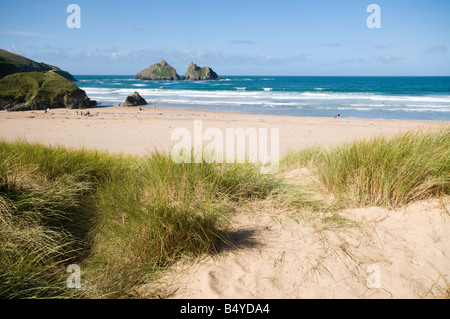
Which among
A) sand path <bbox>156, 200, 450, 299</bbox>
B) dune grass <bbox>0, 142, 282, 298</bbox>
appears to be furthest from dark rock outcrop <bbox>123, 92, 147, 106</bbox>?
sand path <bbox>156, 200, 450, 299</bbox>

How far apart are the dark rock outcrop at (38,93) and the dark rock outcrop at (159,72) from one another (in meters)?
81.4

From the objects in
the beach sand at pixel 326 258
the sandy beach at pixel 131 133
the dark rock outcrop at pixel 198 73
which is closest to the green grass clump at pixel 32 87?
the sandy beach at pixel 131 133

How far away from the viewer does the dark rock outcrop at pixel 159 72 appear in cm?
9994

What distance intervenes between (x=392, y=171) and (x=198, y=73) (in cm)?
10531

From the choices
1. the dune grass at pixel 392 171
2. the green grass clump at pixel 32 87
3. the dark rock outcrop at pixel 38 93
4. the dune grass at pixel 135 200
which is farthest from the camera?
the green grass clump at pixel 32 87

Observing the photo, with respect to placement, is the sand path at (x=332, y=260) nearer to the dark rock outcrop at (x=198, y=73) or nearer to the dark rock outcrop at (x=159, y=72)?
the dark rock outcrop at (x=159, y=72)

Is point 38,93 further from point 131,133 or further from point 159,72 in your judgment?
point 159,72

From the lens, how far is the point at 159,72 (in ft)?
335

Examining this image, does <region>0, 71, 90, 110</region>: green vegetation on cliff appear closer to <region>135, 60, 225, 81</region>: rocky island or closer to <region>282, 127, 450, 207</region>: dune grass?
<region>282, 127, 450, 207</region>: dune grass

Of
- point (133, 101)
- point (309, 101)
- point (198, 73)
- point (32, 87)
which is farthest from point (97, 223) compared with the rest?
point (198, 73)

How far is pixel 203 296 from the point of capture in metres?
2.27

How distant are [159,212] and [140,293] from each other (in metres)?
0.69

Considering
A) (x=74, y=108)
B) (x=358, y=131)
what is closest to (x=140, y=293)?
(x=358, y=131)

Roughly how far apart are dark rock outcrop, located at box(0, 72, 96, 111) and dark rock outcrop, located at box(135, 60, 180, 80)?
81438 mm
